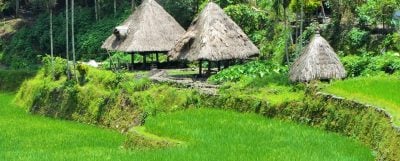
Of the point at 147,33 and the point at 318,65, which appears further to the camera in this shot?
the point at 147,33

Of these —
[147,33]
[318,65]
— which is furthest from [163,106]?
[147,33]

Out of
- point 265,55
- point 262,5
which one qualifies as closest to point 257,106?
point 265,55

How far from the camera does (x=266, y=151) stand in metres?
13.4

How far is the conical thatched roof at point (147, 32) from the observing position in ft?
88.5

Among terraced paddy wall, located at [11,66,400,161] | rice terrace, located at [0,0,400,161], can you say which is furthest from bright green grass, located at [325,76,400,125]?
terraced paddy wall, located at [11,66,400,161]

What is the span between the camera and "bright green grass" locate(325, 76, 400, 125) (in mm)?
14008

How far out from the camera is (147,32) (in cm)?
2727

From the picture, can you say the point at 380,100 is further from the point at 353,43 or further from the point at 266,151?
the point at 353,43

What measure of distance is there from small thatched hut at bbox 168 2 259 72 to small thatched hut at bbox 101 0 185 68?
2232 mm

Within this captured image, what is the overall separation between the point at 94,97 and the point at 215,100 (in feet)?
20.5

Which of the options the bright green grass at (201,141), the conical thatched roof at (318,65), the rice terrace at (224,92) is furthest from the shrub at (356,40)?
the bright green grass at (201,141)

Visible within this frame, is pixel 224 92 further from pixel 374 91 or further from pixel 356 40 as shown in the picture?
pixel 356 40

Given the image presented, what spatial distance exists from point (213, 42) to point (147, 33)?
443 centimetres

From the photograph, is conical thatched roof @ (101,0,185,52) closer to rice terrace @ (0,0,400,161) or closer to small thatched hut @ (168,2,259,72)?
rice terrace @ (0,0,400,161)
